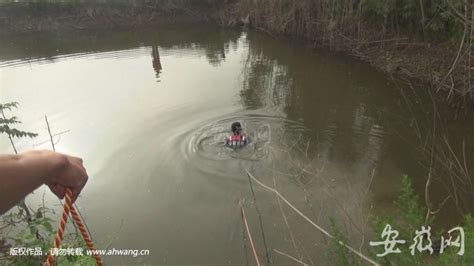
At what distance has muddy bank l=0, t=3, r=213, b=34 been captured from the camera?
63.1 feet

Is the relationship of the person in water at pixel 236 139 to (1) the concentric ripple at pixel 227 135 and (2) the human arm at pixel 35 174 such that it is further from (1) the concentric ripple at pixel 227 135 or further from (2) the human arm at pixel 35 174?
(2) the human arm at pixel 35 174

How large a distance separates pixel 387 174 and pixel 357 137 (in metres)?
1.41

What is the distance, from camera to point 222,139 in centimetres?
793

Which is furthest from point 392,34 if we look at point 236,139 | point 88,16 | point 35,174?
point 88,16

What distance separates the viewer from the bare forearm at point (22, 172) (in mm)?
1173

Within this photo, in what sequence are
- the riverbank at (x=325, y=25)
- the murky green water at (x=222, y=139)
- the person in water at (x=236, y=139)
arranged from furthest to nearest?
1. the riverbank at (x=325, y=25)
2. the person in water at (x=236, y=139)
3. the murky green water at (x=222, y=139)

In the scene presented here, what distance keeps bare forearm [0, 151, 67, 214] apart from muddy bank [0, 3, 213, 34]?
775 inches

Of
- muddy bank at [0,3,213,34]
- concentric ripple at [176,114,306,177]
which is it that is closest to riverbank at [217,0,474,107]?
concentric ripple at [176,114,306,177]

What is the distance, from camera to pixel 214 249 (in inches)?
202

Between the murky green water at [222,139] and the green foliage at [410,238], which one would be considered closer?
the green foliage at [410,238]

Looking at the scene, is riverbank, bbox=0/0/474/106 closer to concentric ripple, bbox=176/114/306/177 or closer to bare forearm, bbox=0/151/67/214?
concentric ripple, bbox=176/114/306/177

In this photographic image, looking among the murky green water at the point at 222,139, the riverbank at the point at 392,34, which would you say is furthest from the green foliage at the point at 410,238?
the riverbank at the point at 392,34

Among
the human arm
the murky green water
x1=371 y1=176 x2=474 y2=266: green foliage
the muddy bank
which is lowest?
the murky green water

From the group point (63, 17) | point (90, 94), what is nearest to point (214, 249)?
Answer: point (90, 94)
